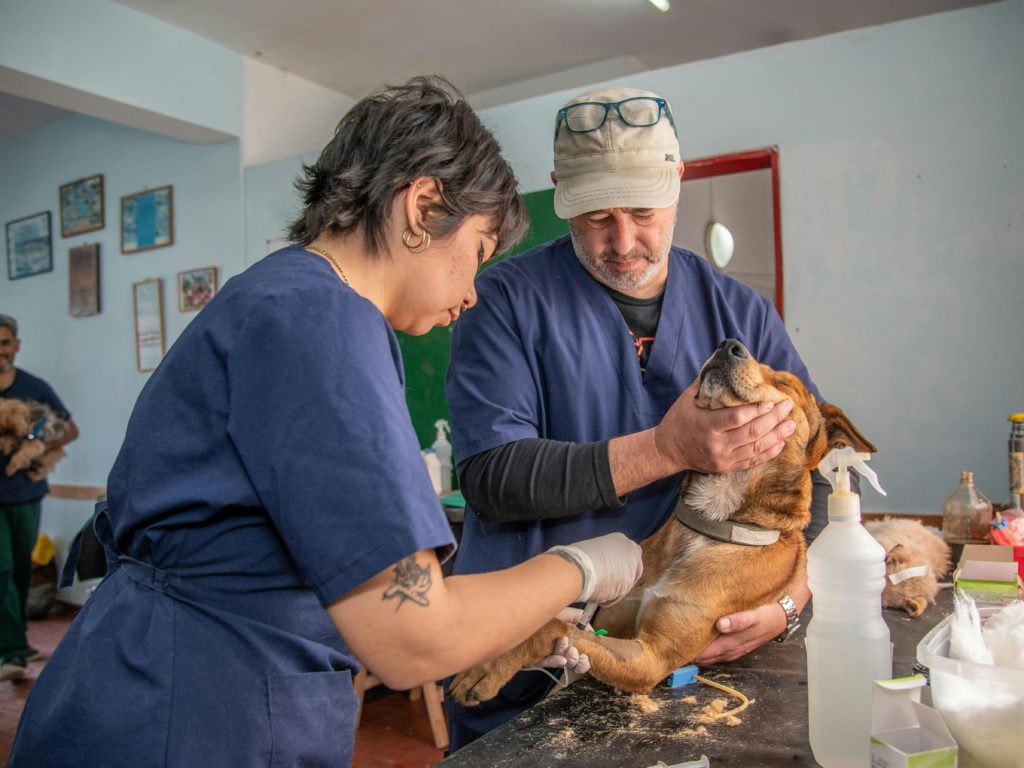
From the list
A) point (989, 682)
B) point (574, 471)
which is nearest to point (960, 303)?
point (574, 471)

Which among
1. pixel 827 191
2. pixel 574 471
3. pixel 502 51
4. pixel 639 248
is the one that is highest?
pixel 502 51

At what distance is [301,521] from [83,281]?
6758 mm

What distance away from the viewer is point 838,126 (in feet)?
11.9

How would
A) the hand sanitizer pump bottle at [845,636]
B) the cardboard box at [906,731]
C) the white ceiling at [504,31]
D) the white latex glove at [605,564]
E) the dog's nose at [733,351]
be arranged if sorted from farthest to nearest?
the white ceiling at [504,31]
the dog's nose at [733,351]
the white latex glove at [605,564]
the hand sanitizer pump bottle at [845,636]
the cardboard box at [906,731]

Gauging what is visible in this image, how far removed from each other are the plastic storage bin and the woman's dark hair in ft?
2.76

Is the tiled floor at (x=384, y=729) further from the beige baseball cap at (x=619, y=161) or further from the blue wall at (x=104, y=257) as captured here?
the beige baseball cap at (x=619, y=161)

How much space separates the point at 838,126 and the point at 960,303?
94 cm

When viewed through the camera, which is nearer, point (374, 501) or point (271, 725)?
point (374, 501)

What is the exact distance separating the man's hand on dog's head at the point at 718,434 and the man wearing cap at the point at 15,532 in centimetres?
496

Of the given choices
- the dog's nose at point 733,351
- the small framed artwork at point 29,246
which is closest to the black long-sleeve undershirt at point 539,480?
the dog's nose at point 733,351

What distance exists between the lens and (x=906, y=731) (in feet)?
3.01

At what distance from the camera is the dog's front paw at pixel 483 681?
4.56ft

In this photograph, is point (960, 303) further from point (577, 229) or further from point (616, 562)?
point (616, 562)

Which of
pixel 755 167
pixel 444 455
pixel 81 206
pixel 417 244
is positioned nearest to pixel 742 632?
pixel 417 244
